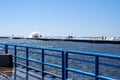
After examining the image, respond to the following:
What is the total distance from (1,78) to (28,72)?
2.02 meters

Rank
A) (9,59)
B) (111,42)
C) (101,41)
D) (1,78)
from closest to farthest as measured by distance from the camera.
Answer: (1,78), (9,59), (111,42), (101,41)

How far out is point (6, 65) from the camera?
57.1 ft

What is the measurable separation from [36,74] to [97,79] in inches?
198

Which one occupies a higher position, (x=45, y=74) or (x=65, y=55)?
(x=65, y=55)

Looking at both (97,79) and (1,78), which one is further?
(1,78)

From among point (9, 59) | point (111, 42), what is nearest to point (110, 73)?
point (9, 59)

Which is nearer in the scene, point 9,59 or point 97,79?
point 97,79

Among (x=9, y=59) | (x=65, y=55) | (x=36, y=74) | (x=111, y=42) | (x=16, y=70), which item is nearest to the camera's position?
(x=65, y=55)

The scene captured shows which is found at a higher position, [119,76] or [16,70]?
[16,70]

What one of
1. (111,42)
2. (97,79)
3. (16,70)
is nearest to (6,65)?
(16,70)

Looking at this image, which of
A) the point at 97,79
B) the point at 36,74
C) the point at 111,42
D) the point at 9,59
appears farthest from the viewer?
the point at 111,42

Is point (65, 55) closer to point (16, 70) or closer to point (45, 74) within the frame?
point (45, 74)

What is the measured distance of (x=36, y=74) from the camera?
1428 centimetres

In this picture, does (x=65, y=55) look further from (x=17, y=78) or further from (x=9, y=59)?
(x=9, y=59)
